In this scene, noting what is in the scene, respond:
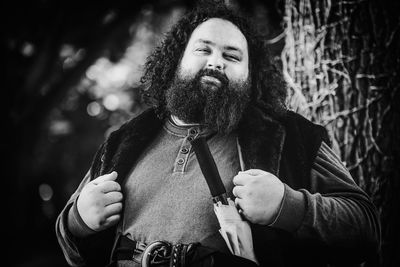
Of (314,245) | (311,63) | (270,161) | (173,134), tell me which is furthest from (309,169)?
(311,63)

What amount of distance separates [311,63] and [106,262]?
1.68m

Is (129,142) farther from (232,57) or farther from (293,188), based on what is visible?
(293,188)

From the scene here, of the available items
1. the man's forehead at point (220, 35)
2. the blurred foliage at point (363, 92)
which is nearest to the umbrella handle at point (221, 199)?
the man's forehead at point (220, 35)

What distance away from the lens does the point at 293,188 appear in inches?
71.2

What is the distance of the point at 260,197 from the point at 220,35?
2.73 feet

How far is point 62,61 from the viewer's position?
4.93 metres

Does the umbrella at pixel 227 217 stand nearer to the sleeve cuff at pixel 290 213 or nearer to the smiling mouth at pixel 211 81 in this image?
the sleeve cuff at pixel 290 213

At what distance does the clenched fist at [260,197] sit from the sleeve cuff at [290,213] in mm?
19

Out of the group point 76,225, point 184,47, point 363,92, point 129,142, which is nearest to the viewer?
point 76,225

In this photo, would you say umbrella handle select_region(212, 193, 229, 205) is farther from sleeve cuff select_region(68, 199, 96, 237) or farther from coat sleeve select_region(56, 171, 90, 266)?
coat sleeve select_region(56, 171, 90, 266)

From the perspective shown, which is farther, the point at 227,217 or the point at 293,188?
the point at 293,188

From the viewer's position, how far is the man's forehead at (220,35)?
1979 mm

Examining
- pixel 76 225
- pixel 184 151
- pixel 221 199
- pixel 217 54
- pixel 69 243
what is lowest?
pixel 69 243

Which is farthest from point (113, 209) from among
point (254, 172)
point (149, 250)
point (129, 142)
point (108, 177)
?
point (254, 172)
